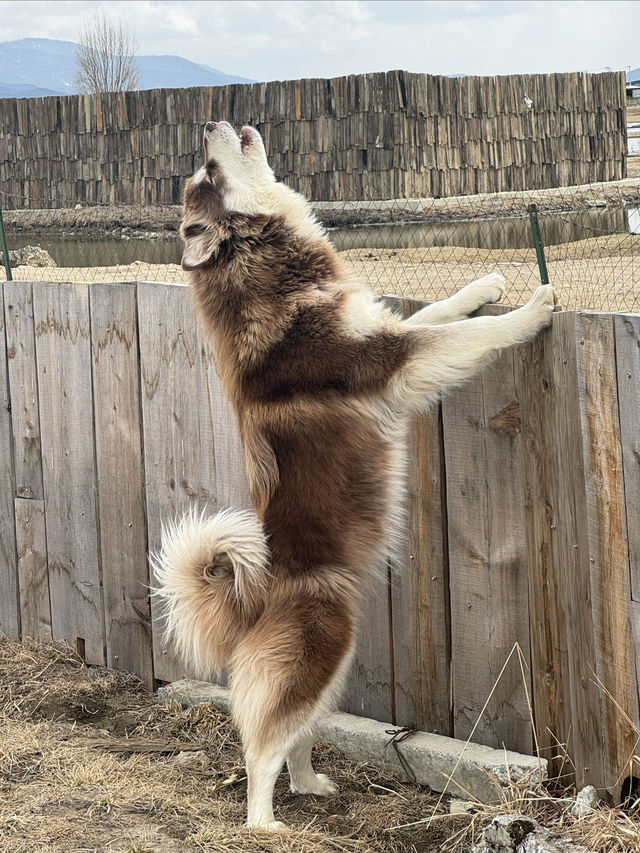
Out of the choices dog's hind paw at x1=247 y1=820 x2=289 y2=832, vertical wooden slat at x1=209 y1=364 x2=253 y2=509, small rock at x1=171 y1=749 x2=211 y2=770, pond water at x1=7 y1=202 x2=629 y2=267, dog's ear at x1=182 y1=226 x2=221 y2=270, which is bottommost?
small rock at x1=171 y1=749 x2=211 y2=770

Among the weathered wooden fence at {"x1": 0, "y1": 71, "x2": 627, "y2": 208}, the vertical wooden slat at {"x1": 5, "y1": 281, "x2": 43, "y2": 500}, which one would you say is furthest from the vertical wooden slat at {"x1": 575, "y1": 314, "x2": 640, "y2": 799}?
the weathered wooden fence at {"x1": 0, "y1": 71, "x2": 627, "y2": 208}

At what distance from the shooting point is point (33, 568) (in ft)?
16.5

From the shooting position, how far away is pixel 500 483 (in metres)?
3.34

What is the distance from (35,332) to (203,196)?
5.08ft

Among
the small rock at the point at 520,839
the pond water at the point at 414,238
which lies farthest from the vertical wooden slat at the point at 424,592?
the pond water at the point at 414,238

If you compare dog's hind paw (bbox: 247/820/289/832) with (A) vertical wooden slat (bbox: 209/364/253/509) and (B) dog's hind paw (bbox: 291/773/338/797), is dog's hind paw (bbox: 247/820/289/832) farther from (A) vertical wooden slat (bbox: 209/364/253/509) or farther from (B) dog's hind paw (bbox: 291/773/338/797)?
(A) vertical wooden slat (bbox: 209/364/253/509)

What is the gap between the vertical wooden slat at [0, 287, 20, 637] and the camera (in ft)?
16.4

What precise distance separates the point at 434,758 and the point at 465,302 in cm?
171

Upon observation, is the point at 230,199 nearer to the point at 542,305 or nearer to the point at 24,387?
the point at 542,305

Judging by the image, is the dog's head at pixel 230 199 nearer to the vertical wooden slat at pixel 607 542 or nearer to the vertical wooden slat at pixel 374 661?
the vertical wooden slat at pixel 607 542

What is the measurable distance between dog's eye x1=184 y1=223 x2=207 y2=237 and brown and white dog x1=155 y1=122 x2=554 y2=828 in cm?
24

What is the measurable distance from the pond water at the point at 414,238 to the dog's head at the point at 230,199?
969 cm

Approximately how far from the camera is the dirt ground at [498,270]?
9469mm

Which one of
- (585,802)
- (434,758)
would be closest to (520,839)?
(585,802)
